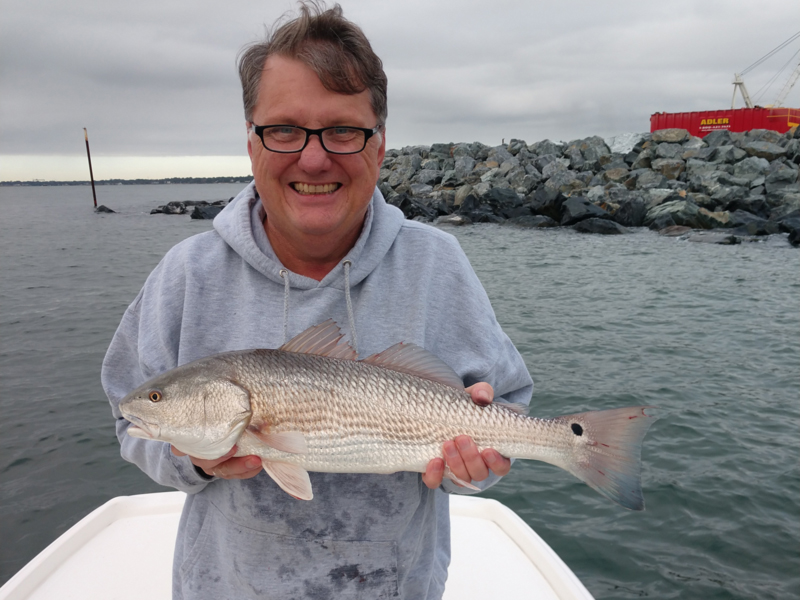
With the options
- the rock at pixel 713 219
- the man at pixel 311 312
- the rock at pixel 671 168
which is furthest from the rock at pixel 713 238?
the man at pixel 311 312

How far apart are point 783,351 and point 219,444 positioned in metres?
11.7

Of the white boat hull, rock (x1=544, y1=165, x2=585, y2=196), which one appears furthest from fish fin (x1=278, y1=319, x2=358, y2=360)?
rock (x1=544, y1=165, x2=585, y2=196)

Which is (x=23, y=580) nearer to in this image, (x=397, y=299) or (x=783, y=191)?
(x=397, y=299)

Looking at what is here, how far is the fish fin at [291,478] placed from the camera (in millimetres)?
2102

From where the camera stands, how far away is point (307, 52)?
214cm

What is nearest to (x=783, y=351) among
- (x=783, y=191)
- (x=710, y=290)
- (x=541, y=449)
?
(x=710, y=290)

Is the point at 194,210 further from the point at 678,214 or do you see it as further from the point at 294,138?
the point at 294,138

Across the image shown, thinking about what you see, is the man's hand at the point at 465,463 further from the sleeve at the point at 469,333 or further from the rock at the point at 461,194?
the rock at the point at 461,194

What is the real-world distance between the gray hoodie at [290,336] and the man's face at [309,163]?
22 cm

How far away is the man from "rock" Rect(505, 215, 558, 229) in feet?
95.7

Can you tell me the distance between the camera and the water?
5820mm

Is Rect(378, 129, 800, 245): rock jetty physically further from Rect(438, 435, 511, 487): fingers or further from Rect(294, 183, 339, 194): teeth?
Rect(294, 183, 339, 194): teeth

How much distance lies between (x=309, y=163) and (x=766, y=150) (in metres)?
40.4

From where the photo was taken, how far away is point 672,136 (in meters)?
40.0
